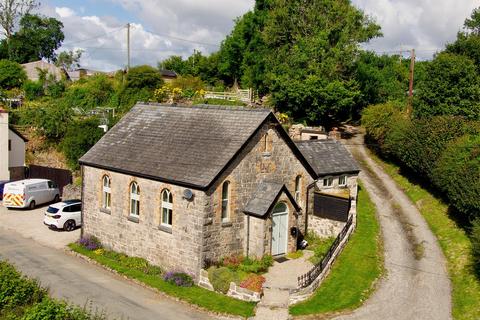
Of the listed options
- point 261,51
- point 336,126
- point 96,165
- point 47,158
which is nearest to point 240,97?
point 261,51

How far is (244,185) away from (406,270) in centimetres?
914

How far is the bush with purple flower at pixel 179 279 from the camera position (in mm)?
23922

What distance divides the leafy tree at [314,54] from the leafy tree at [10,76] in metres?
41.9

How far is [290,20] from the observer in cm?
5297

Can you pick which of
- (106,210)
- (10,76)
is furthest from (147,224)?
(10,76)

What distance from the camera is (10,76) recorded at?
7462 cm

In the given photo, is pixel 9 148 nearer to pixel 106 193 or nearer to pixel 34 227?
pixel 34 227

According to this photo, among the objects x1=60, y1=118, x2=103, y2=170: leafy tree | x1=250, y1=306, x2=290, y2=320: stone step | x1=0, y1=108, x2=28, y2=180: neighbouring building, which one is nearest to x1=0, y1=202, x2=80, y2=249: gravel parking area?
x1=60, y1=118, x2=103, y2=170: leafy tree

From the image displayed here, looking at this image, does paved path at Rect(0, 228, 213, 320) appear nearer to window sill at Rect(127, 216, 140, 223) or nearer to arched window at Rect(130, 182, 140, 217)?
window sill at Rect(127, 216, 140, 223)

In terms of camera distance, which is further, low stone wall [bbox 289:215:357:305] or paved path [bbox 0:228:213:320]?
low stone wall [bbox 289:215:357:305]

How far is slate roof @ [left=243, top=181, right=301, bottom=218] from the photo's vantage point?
82.6 feet

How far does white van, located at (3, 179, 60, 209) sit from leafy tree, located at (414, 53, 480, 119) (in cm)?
3276

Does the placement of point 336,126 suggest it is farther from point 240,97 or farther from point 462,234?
point 462,234

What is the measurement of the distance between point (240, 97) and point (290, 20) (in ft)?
34.9
